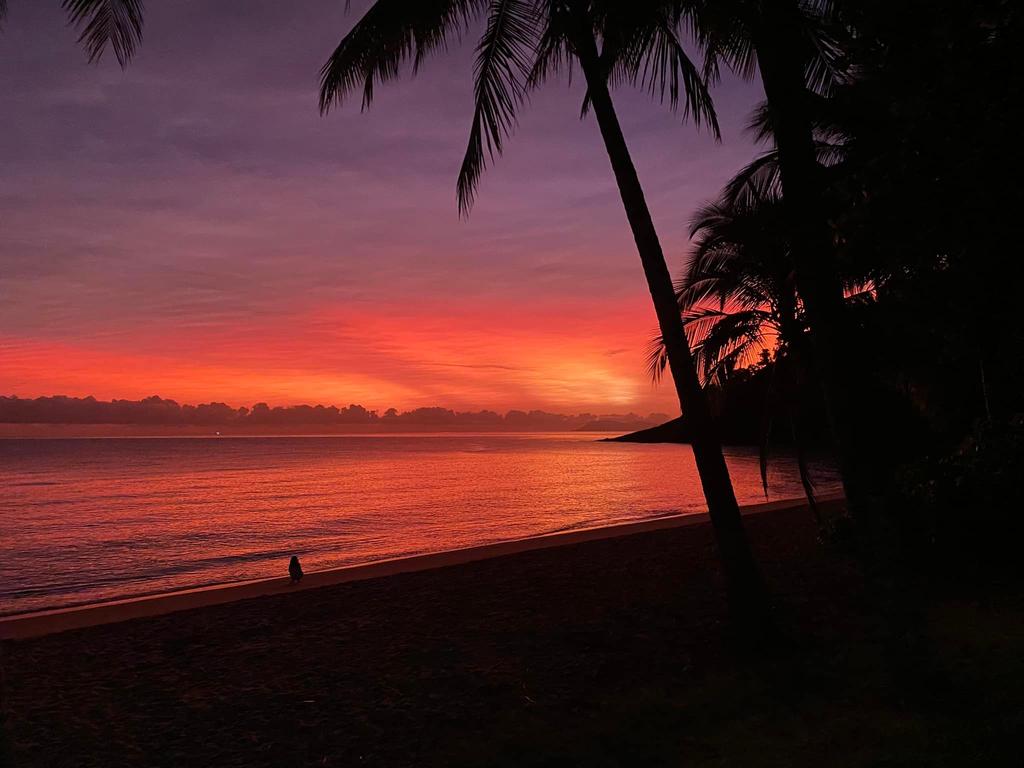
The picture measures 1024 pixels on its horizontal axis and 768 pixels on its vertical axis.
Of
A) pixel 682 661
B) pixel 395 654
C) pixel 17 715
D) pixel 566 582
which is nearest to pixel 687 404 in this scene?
pixel 682 661

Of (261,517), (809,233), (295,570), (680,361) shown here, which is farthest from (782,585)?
(261,517)

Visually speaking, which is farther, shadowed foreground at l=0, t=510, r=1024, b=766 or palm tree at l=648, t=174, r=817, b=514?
palm tree at l=648, t=174, r=817, b=514

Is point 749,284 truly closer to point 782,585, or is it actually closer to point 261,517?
point 782,585

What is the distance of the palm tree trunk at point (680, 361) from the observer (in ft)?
22.3

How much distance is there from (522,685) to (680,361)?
Answer: 344 centimetres

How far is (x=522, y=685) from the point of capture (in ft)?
21.0

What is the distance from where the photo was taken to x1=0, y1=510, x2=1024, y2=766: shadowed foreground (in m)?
5.07

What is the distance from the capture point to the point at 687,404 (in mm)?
6793

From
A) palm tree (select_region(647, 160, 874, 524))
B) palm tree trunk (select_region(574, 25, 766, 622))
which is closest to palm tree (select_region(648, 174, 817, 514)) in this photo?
palm tree (select_region(647, 160, 874, 524))

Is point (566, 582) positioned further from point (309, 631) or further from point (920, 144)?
point (920, 144)

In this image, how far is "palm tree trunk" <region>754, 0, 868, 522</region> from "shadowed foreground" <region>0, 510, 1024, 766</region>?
1758 mm

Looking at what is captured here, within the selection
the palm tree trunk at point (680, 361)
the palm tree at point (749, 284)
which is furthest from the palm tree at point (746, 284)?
the palm tree trunk at point (680, 361)

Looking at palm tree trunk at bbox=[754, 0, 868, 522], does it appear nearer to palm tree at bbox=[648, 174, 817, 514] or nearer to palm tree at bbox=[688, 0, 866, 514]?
palm tree at bbox=[688, 0, 866, 514]

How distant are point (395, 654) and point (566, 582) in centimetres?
389
